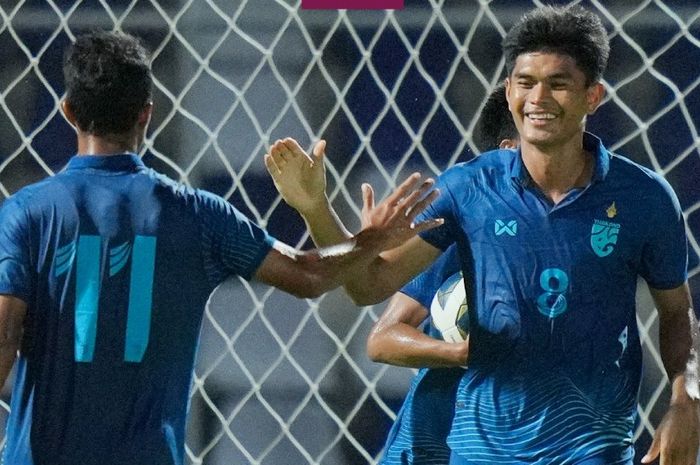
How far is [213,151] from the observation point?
3.31 meters

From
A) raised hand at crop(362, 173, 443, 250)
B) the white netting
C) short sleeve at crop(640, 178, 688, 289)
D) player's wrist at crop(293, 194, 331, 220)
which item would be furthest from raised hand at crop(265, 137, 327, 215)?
the white netting

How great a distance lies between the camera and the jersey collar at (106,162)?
6.42 ft

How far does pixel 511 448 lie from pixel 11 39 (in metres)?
1.94

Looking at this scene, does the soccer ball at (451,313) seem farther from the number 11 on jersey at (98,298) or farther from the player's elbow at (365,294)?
the number 11 on jersey at (98,298)

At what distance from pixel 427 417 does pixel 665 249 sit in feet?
1.69

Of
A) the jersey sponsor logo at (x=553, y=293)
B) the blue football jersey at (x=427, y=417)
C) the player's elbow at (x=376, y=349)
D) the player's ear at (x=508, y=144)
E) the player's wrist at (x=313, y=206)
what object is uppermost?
the player's ear at (x=508, y=144)

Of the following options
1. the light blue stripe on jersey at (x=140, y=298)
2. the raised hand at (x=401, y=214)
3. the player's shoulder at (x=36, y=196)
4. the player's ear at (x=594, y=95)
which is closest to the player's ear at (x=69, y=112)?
the player's shoulder at (x=36, y=196)

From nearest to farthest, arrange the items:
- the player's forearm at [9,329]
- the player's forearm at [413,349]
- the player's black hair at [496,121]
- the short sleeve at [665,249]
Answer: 1. the player's forearm at [9,329]
2. the short sleeve at [665,249]
3. the player's forearm at [413,349]
4. the player's black hair at [496,121]

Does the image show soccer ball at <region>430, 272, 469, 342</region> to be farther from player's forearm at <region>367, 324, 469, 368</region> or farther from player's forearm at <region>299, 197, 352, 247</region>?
player's forearm at <region>299, 197, 352, 247</region>

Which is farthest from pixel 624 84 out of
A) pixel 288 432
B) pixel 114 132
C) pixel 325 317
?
pixel 114 132

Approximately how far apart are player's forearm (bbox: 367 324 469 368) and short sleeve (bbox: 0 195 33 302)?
2.18 ft

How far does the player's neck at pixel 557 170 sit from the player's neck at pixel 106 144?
0.59 meters

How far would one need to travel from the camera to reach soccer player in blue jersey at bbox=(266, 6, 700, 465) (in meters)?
2.04

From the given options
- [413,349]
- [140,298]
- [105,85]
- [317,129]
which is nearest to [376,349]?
[413,349]
